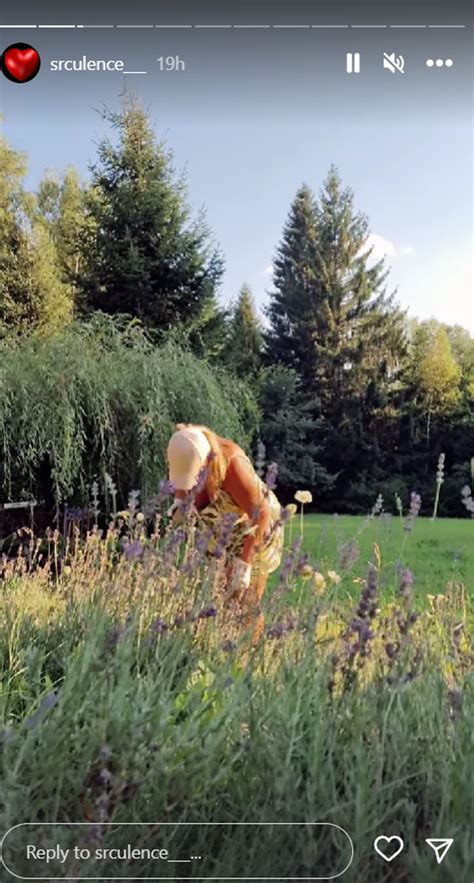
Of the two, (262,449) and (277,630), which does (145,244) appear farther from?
(277,630)

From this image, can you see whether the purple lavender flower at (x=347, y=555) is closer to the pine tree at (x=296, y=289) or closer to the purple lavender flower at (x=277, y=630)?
the purple lavender flower at (x=277, y=630)

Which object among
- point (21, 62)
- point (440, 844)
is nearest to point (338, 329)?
point (21, 62)

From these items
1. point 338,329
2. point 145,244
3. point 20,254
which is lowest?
point 338,329

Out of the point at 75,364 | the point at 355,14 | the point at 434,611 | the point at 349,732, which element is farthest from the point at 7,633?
the point at 355,14

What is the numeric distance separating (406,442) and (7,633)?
1196 mm

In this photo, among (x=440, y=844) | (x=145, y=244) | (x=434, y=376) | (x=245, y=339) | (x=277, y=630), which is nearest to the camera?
(x=440, y=844)

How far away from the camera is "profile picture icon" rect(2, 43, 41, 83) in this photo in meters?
1.55

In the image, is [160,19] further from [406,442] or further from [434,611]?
[434,611]

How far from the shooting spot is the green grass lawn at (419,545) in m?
1.80

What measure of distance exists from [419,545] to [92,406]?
1.52 meters

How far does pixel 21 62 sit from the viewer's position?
5.11ft

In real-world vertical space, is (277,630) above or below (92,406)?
below

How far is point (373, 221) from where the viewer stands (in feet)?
5.54

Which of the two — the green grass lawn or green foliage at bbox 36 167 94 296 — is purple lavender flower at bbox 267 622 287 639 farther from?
green foliage at bbox 36 167 94 296
